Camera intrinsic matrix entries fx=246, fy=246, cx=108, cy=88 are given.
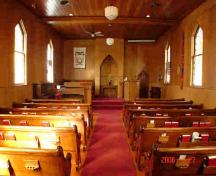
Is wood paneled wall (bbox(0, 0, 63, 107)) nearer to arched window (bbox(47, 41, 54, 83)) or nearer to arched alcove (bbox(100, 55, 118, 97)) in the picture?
arched window (bbox(47, 41, 54, 83))

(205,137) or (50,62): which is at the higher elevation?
(50,62)

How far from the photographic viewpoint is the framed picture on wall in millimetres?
13078

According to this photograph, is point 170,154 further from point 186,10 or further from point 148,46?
point 148,46

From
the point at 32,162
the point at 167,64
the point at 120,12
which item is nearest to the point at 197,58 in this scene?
the point at 120,12

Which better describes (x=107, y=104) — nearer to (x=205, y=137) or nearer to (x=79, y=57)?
(x=79, y=57)

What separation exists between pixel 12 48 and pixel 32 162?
5000 mm

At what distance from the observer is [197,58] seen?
7270 millimetres

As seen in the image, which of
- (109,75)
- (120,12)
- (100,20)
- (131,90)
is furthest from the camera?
(109,75)

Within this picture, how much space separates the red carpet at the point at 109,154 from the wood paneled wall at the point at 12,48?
2.42 meters

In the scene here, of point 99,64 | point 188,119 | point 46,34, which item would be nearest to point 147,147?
point 188,119

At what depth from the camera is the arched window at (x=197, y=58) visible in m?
7.01

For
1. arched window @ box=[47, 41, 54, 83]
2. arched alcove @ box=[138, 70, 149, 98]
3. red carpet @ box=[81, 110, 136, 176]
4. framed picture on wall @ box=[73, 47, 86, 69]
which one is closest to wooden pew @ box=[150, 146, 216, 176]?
red carpet @ box=[81, 110, 136, 176]

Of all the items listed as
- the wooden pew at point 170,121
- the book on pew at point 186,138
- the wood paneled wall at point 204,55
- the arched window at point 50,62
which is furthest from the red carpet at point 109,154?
the arched window at point 50,62

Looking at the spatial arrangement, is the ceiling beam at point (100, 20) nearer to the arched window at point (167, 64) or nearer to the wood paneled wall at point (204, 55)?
the wood paneled wall at point (204, 55)
